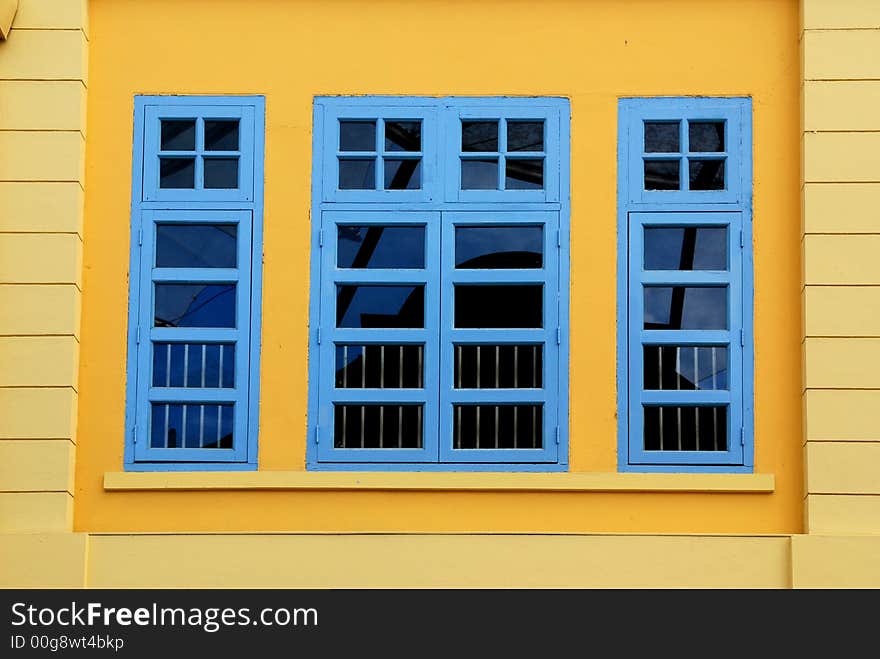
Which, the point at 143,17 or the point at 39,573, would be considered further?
the point at 143,17

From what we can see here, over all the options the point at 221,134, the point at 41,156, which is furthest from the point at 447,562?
the point at 41,156

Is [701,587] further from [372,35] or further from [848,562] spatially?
[372,35]

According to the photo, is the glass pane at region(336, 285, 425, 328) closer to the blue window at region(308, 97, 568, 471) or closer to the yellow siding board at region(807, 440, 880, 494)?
the blue window at region(308, 97, 568, 471)

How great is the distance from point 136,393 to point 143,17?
2435 mm

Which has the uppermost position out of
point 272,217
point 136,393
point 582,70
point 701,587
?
point 582,70

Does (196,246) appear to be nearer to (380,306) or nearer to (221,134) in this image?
(221,134)

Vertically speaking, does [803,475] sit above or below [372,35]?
below

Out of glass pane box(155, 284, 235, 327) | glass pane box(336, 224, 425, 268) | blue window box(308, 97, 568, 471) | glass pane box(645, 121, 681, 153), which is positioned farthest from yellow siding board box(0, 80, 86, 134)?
glass pane box(645, 121, 681, 153)

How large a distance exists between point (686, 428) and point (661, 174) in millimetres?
1616

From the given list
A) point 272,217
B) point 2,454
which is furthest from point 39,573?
point 272,217

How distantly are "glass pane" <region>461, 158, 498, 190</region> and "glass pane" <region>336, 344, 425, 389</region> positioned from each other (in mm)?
1092

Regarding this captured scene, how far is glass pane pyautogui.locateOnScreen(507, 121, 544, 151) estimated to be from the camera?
510 inches

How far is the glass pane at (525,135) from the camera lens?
1295cm

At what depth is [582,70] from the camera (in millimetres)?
13000
